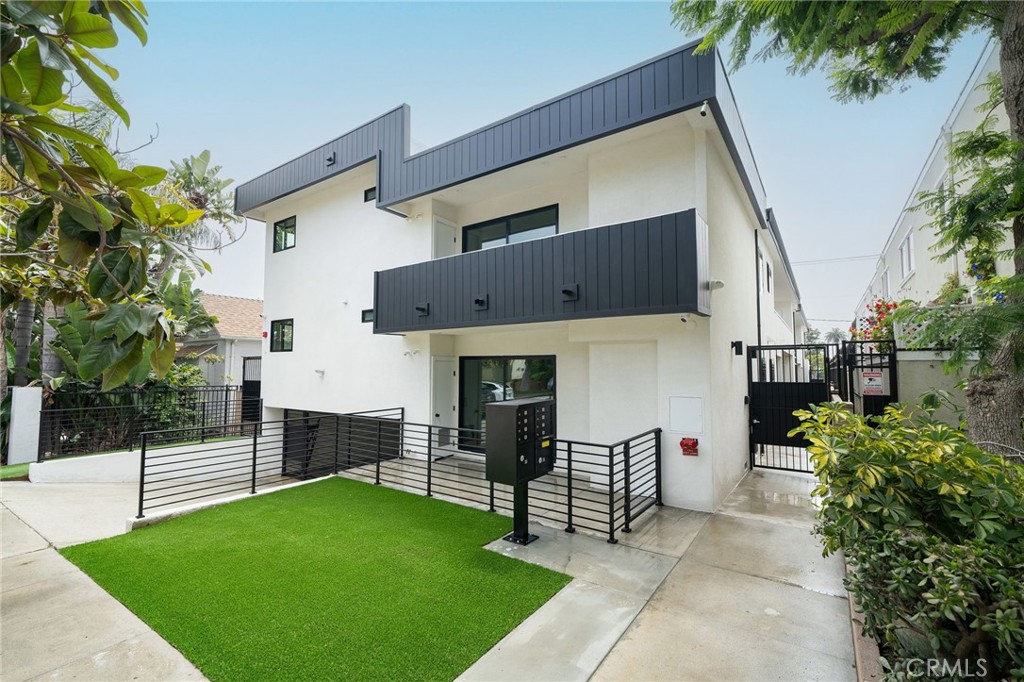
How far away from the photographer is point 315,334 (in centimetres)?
1224

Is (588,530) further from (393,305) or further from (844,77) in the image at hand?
(844,77)

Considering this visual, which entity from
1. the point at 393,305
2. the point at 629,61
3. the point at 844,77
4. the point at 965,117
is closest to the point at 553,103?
the point at 629,61

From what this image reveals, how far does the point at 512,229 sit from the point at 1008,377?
7.64m

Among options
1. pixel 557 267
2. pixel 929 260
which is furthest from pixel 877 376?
pixel 557 267

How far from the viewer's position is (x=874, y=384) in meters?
7.90

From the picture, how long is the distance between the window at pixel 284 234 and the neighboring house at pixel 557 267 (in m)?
0.36

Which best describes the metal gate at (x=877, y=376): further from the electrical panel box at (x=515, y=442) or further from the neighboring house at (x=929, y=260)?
the electrical panel box at (x=515, y=442)

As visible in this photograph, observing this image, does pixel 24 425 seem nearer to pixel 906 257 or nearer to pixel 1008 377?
pixel 1008 377

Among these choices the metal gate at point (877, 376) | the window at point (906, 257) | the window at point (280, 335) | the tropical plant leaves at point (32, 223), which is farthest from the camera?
the window at point (906, 257)

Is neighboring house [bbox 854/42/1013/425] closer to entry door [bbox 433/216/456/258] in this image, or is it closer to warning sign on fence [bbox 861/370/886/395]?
warning sign on fence [bbox 861/370/886/395]

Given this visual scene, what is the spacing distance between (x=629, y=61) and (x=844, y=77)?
9.88 feet

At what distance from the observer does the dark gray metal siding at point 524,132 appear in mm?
6316

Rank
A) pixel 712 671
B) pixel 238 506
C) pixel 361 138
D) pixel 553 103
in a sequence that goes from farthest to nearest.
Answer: pixel 361 138 → pixel 553 103 → pixel 238 506 → pixel 712 671

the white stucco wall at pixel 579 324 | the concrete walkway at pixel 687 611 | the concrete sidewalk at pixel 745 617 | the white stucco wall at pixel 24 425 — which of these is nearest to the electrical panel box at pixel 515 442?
the concrete walkway at pixel 687 611
